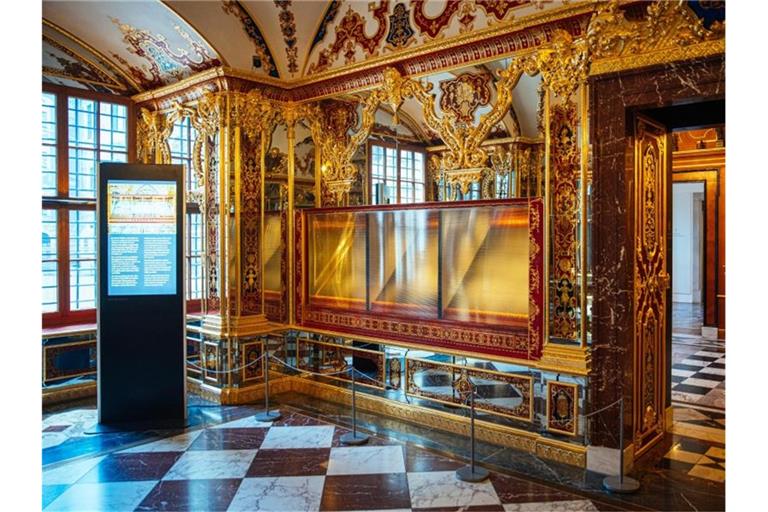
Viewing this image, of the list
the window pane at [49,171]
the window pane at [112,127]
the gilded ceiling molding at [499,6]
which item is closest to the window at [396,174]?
the gilded ceiling molding at [499,6]

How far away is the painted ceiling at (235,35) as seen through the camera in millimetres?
5746

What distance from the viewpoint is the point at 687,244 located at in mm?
15461

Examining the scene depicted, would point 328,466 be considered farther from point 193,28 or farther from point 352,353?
point 193,28

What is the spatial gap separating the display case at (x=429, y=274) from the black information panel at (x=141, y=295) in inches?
61.6

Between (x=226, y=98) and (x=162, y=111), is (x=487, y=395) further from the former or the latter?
(x=162, y=111)

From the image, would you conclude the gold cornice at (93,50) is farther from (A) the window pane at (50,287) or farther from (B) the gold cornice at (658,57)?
(B) the gold cornice at (658,57)

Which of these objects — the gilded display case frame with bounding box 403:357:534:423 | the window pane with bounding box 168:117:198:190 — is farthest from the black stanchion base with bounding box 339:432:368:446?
the window pane with bounding box 168:117:198:190

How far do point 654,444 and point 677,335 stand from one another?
Answer: 20.5 ft

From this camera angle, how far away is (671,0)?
3924 millimetres

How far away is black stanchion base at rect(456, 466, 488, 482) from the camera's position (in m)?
4.39

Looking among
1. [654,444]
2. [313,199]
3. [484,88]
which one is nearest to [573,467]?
[654,444]

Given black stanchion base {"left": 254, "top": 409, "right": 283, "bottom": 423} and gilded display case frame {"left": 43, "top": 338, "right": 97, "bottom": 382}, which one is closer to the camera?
black stanchion base {"left": 254, "top": 409, "right": 283, "bottom": 423}

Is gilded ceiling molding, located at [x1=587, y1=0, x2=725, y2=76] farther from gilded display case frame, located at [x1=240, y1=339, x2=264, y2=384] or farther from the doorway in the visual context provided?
the doorway

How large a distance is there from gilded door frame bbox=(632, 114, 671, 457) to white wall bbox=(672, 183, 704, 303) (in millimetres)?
11308
